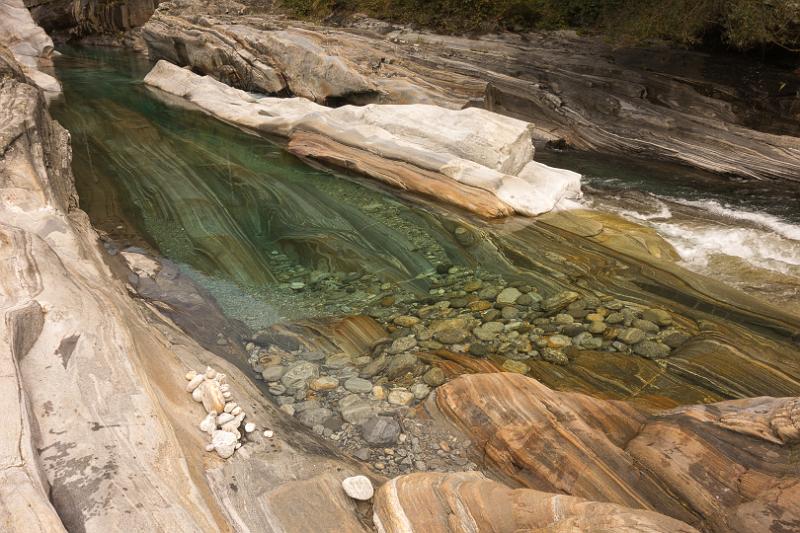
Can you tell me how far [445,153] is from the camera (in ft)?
33.2

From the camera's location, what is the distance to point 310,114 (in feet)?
41.3

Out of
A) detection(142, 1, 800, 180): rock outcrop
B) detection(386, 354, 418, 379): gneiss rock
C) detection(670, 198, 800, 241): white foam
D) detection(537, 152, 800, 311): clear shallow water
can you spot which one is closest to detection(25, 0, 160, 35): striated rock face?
detection(142, 1, 800, 180): rock outcrop

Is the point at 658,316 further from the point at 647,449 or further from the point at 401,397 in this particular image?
the point at 401,397

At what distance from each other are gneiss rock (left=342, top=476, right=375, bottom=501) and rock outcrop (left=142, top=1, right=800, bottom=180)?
10621 mm

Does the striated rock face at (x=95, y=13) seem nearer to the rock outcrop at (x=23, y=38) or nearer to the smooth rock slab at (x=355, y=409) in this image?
the rock outcrop at (x=23, y=38)

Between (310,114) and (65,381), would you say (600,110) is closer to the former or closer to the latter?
(310,114)

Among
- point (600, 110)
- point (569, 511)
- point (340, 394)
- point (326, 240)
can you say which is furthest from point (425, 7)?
point (569, 511)

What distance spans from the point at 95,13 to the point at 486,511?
29.7 meters

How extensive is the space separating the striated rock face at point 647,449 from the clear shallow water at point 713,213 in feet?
11.7

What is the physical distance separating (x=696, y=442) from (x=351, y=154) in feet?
27.4

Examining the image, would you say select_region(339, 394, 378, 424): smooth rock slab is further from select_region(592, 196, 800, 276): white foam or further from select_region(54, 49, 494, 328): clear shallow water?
select_region(592, 196, 800, 276): white foam

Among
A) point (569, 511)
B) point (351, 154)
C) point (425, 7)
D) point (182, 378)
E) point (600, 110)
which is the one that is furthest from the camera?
point (425, 7)

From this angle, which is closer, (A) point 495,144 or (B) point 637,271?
(B) point 637,271

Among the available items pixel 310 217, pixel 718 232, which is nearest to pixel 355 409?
pixel 310 217
